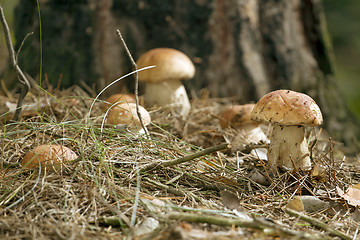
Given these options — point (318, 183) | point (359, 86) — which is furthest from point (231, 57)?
point (359, 86)

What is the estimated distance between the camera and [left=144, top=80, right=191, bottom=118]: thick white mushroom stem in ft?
10.7

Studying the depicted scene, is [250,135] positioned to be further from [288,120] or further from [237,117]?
[288,120]

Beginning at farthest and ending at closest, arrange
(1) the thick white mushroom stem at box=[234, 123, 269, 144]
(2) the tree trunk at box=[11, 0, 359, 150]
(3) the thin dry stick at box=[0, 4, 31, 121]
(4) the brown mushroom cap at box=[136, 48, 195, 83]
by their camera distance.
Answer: (2) the tree trunk at box=[11, 0, 359, 150], (4) the brown mushroom cap at box=[136, 48, 195, 83], (1) the thick white mushroom stem at box=[234, 123, 269, 144], (3) the thin dry stick at box=[0, 4, 31, 121]

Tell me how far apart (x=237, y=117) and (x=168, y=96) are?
82 centimetres

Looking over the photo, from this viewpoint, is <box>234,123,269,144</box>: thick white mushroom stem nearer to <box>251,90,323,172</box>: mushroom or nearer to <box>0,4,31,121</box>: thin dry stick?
<box>251,90,323,172</box>: mushroom

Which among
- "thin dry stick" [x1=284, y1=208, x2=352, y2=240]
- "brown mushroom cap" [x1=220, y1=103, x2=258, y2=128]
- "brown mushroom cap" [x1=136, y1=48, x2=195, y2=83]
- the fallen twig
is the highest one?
"brown mushroom cap" [x1=136, y1=48, x2=195, y2=83]

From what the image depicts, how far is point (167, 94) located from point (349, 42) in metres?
6.12

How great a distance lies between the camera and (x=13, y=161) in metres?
2.01

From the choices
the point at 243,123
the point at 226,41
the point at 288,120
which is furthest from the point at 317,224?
the point at 226,41

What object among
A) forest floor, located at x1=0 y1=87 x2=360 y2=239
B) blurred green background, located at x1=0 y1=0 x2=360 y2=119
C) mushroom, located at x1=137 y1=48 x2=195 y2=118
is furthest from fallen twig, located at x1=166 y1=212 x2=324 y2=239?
blurred green background, located at x1=0 y1=0 x2=360 y2=119

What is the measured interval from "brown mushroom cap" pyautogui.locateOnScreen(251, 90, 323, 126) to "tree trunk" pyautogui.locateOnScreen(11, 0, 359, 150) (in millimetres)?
1668

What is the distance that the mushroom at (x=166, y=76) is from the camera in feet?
10.1

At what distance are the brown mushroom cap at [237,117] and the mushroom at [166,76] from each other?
473 mm

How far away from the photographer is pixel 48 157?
5.77 feet
